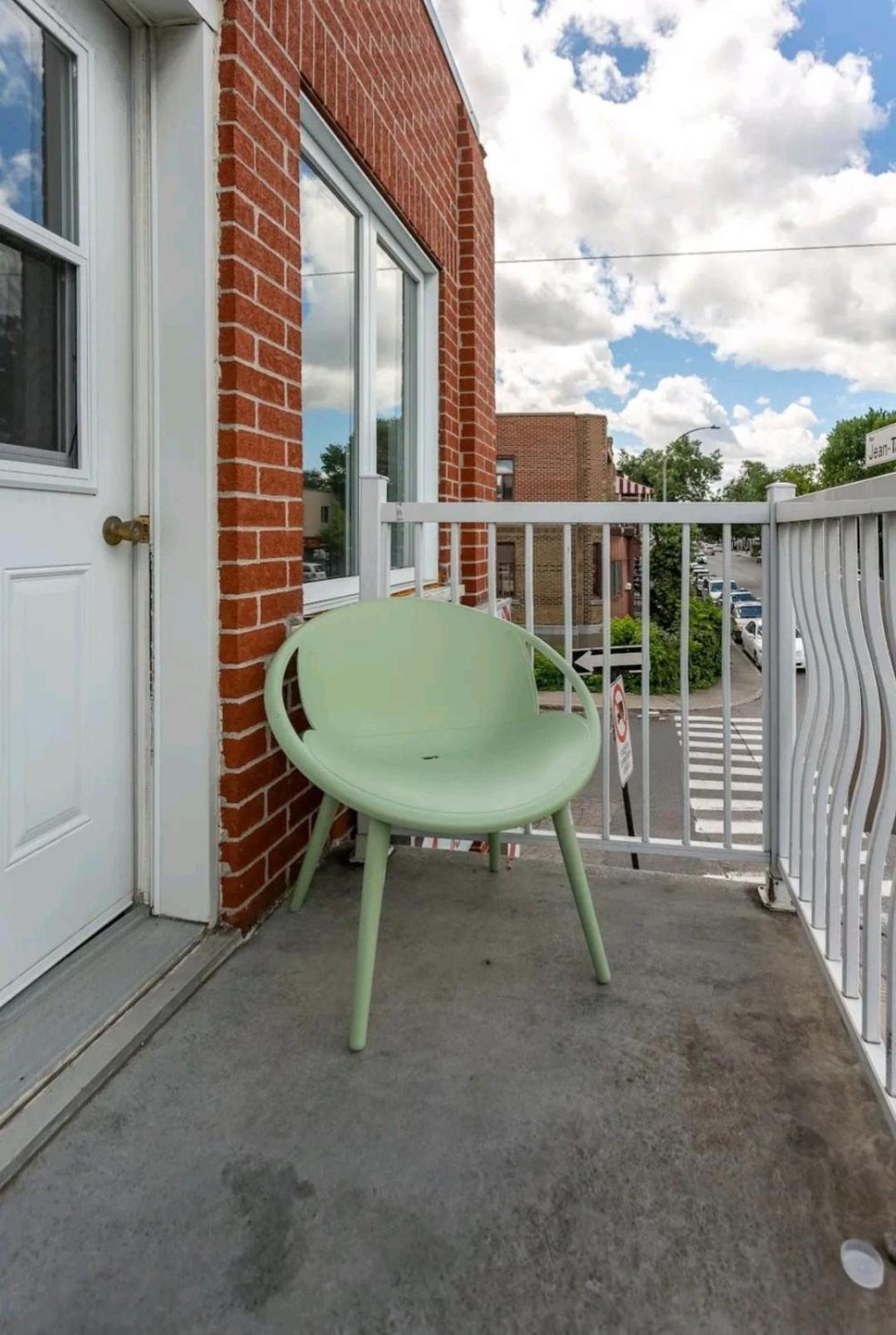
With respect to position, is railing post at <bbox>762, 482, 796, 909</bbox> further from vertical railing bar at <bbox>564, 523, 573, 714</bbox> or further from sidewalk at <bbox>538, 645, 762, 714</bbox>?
sidewalk at <bbox>538, 645, 762, 714</bbox>

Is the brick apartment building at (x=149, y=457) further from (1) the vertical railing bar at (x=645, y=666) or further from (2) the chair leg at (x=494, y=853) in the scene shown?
(1) the vertical railing bar at (x=645, y=666)

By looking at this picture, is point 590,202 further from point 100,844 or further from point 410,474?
point 100,844

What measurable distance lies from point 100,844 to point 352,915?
1.92ft

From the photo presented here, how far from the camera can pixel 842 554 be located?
1403 millimetres

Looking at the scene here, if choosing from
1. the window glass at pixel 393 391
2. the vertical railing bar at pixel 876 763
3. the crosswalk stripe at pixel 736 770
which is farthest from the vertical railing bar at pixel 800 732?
the crosswalk stripe at pixel 736 770

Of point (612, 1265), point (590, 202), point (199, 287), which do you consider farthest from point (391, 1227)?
point (590, 202)

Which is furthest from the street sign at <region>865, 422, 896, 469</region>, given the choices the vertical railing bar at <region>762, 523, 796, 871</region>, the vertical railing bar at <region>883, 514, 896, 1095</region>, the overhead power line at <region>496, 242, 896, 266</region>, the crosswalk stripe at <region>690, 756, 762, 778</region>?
the overhead power line at <region>496, 242, 896, 266</region>

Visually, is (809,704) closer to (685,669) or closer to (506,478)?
(685,669)

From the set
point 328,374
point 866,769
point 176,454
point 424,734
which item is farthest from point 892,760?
point 328,374

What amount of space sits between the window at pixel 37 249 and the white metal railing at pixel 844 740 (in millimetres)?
1363

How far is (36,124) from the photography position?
142 cm

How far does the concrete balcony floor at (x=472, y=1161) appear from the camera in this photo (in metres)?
0.92

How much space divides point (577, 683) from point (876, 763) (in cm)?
68

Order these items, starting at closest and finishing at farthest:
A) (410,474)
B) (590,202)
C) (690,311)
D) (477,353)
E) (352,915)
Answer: (352,915) → (410,474) → (477,353) → (590,202) → (690,311)
